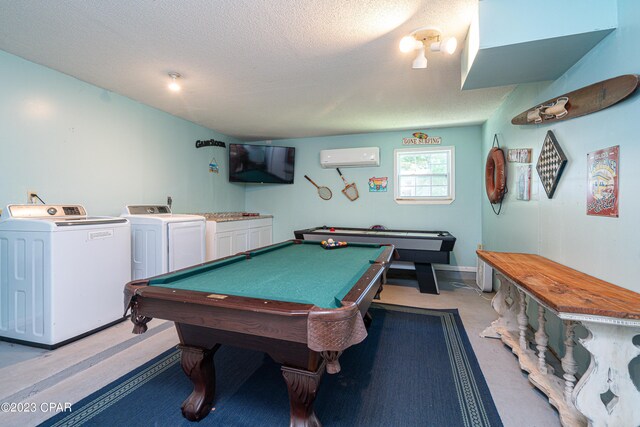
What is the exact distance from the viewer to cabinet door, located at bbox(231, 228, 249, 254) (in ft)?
14.3

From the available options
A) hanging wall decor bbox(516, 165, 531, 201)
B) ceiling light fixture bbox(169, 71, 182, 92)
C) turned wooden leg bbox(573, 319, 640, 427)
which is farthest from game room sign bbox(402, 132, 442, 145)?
turned wooden leg bbox(573, 319, 640, 427)

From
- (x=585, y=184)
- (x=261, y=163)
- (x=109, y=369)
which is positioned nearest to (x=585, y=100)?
(x=585, y=184)

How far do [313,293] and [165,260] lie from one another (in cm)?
232

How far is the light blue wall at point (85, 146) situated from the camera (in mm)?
2377

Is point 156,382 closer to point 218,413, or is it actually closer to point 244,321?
point 218,413

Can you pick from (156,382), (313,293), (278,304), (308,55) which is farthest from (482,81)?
(156,382)

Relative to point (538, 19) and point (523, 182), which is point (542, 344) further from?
point (538, 19)

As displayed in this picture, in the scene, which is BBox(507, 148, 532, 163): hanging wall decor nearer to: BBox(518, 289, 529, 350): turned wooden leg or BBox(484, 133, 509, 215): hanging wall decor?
BBox(484, 133, 509, 215): hanging wall decor

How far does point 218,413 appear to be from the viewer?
1512mm

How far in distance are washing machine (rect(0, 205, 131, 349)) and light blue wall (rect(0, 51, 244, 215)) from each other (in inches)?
13.2

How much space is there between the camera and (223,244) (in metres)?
4.10

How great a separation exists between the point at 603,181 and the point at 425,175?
3.04 m

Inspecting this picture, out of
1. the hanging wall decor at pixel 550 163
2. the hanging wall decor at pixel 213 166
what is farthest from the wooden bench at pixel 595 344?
the hanging wall decor at pixel 213 166

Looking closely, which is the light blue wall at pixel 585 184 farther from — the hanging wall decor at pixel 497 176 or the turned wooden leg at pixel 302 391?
the turned wooden leg at pixel 302 391
